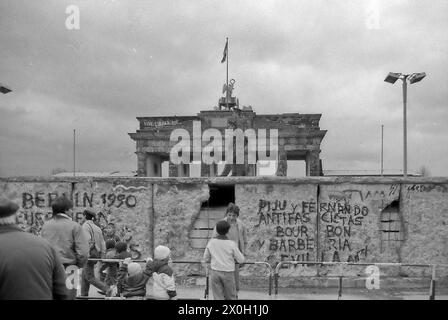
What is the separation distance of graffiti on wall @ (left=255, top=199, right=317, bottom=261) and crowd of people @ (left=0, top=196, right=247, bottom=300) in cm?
246

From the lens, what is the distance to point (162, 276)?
251 inches

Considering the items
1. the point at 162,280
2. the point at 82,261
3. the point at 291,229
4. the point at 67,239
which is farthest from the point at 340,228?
the point at 67,239

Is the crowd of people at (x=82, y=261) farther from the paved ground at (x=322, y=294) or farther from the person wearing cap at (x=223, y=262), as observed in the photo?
the paved ground at (x=322, y=294)

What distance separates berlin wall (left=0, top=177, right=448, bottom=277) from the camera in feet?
33.2

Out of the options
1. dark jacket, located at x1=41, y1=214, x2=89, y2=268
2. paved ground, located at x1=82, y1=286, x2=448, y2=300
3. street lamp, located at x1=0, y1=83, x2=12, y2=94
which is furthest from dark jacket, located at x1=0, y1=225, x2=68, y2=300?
street lamp, located at x1=0, y1=83, x2=12, y2=94

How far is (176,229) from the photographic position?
10.4 metres

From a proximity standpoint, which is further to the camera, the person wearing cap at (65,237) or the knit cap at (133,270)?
the knit cap at (133,270)

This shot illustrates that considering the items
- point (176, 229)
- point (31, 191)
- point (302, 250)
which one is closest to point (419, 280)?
point (302, 250)

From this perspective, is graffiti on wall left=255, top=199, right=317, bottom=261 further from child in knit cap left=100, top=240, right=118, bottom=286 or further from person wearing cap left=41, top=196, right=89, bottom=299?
person wearing cap left=41, top=196, right=89, bottom=299

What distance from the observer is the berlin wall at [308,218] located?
10125mm

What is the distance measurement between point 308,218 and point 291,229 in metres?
0.42

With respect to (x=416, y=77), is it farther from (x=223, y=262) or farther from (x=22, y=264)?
(x=22, y=264)

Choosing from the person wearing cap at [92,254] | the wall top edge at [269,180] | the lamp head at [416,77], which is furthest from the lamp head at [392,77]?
the person wearing cap at [92,254]

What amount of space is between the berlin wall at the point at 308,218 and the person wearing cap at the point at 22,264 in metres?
6.88
